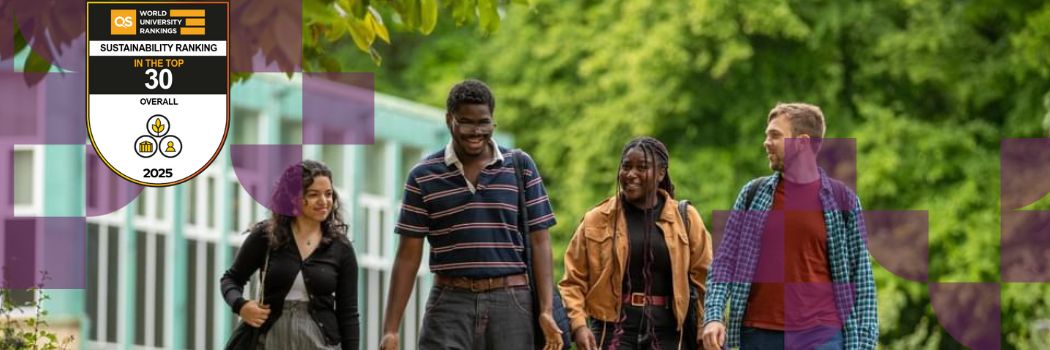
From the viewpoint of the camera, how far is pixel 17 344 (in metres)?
8.73

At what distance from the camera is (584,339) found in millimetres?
8648

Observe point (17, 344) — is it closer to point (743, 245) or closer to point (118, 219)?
point (743, 245)

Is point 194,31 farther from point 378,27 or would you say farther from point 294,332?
point 378,27

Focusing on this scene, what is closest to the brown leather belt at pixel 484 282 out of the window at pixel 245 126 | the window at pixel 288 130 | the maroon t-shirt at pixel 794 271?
the maroon t-shirt at pixel 794 271

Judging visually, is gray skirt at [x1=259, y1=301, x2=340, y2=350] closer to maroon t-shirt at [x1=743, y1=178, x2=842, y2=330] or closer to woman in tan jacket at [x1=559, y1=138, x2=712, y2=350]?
woman in tan jacket at [x1=559, y1=138, x2=712, y2=350]

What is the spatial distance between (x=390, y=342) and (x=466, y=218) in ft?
1.98

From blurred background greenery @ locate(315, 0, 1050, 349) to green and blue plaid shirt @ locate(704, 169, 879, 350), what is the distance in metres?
14.0

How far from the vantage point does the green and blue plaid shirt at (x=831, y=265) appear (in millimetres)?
8297

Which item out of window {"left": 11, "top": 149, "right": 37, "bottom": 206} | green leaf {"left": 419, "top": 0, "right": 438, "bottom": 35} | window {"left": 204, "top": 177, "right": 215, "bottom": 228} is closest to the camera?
green leaf {"left": 419, "top": 0, "right": 438, "bottom": 35}

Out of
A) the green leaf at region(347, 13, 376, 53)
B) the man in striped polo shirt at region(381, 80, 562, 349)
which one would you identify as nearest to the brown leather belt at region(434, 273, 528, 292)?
the man in striped polo shirt at region(381, 80, 562, 349)

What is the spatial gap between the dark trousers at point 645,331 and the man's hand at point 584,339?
0.05 meters

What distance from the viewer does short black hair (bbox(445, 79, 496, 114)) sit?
8.45 m

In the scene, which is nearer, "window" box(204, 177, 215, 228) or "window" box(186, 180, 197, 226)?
"window" box(186, 180, 197, 226)

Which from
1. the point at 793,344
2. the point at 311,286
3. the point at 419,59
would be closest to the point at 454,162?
the point at 311,286
